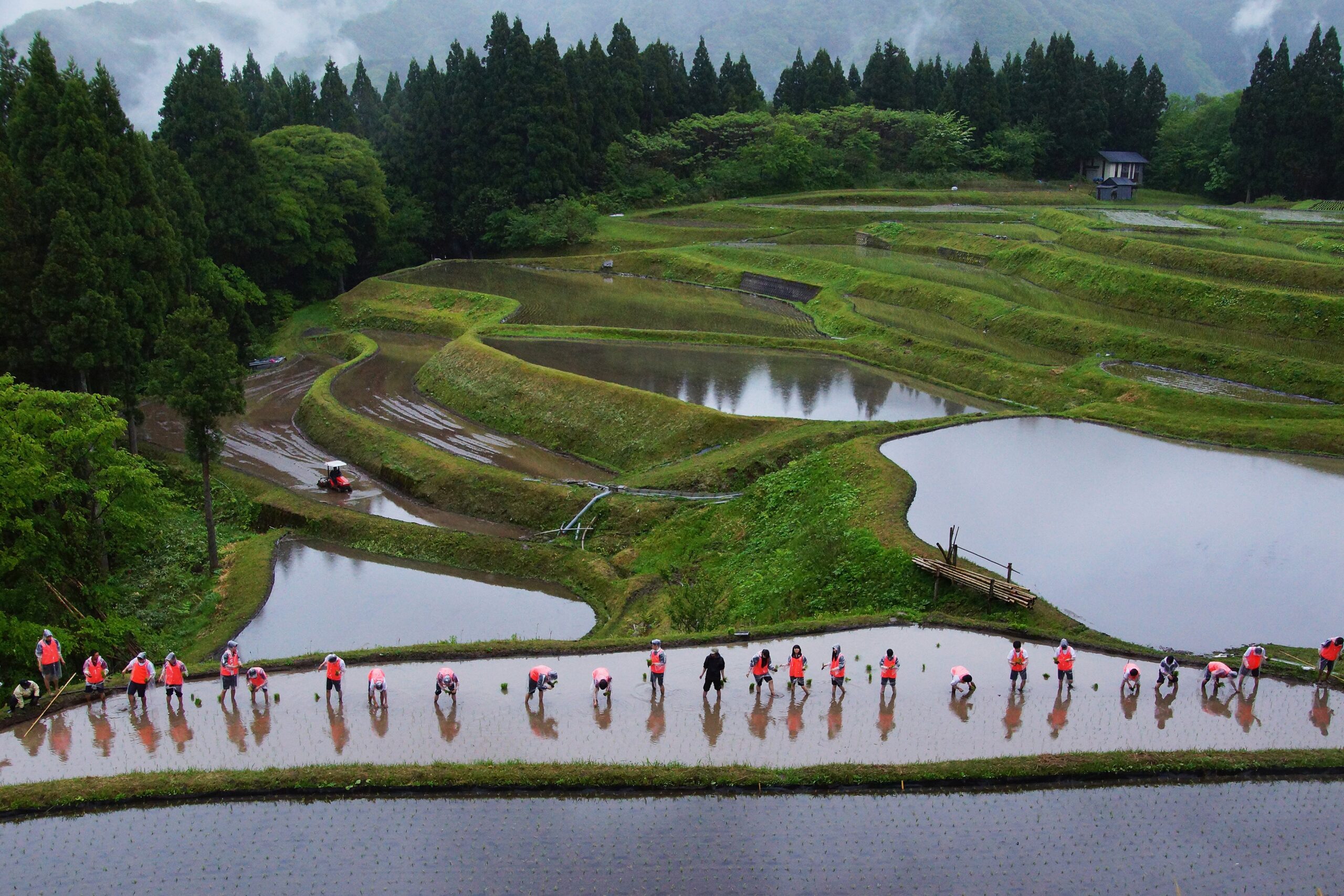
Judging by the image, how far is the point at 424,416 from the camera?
39.0 m

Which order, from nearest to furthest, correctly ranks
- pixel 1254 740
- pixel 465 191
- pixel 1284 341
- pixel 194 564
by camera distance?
pixel 1254 740 → pixel 194 564 → pixel 1284 341 → pixel 465 191

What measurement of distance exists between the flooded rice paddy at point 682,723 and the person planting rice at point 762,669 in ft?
0.85

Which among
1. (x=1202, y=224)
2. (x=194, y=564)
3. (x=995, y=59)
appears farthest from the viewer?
(x=995, y=59)

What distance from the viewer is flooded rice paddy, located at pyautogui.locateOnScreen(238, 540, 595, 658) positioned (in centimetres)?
2178

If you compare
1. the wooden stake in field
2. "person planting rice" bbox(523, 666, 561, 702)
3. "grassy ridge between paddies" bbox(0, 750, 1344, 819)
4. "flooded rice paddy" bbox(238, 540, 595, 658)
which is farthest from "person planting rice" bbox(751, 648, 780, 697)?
the wooden stake in field

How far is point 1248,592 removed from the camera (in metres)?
18.7

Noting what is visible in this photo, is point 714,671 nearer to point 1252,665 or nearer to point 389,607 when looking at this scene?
point 1252,665

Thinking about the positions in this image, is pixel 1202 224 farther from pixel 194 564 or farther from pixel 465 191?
pixel 194 564

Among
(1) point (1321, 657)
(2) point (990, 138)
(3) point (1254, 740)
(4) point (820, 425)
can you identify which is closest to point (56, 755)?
(3) point (1254, 740)

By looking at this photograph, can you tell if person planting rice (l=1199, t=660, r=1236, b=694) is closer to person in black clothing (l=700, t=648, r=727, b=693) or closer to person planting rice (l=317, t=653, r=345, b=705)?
person in black clothing (l=700, t=648, r=727, b=693)

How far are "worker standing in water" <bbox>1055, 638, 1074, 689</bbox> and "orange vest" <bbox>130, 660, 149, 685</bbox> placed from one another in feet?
46.6

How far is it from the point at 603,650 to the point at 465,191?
58493 millimetres

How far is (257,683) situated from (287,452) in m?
22.2

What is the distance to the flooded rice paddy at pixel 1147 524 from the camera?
18.1 metres
